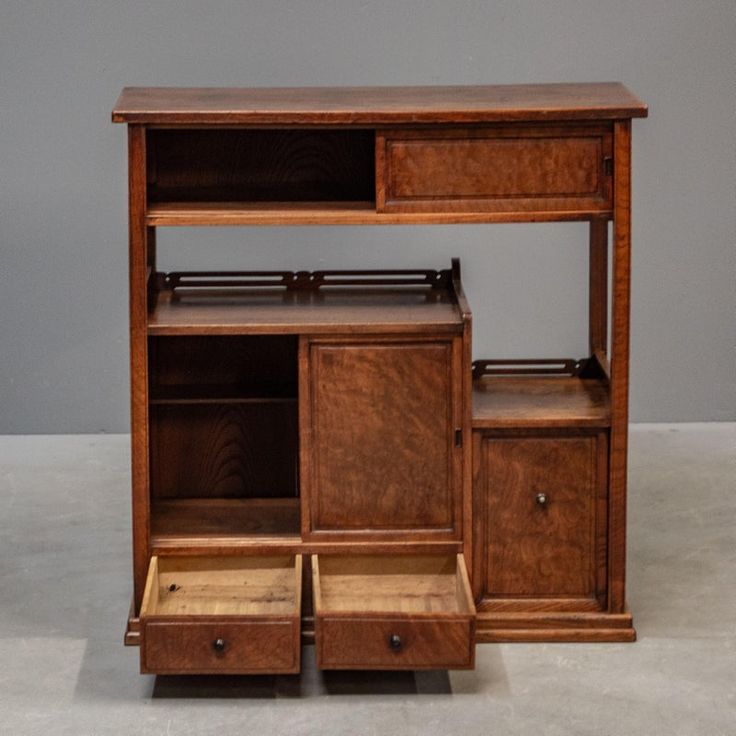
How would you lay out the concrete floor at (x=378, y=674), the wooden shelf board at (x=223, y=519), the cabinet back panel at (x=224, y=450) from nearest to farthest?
the concrete floor at (x=378, y=674)
the wooden shelf board at (x=223, y=519)
the cabinet back panel at (x=224, y=450)

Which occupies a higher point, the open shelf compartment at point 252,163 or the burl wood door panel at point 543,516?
the open shelf compartment at point 252,163

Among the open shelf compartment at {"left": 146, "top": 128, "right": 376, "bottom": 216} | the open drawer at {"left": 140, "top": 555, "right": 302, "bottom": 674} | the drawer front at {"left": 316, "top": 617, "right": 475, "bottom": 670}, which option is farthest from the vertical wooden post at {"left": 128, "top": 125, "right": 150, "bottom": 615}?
the drawer front at {"left": 316, "top": 617, "right": 475, "bottom": 670}

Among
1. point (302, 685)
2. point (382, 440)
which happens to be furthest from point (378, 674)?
point (382, 440)

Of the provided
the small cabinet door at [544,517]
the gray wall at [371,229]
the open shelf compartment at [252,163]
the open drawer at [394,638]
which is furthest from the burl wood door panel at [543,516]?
the gray wall at [371,229]

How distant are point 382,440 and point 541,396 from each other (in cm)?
51

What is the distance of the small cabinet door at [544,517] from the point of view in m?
4.75

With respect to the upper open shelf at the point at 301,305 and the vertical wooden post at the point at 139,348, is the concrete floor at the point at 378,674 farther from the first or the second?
the upper open shelf at the point at 301,305

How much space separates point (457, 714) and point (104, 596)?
1.22 metres

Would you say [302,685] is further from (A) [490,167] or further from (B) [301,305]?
(A) [490,167]

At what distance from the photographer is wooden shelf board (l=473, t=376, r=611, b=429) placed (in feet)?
15.5

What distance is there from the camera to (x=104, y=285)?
254 inches

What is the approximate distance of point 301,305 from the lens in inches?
194

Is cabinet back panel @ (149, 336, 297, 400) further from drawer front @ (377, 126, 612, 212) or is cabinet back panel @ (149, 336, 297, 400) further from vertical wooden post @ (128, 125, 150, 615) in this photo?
drawer front @ (377, 126, 612, 212)

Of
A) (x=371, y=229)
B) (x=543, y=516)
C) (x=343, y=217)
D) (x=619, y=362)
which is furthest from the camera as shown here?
(x=371, y=229)
